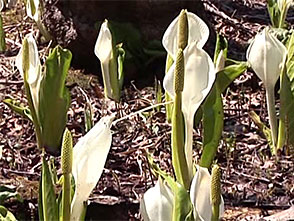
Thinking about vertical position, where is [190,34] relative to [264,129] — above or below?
above

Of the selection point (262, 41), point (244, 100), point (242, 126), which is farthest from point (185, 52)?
point (244, 100)

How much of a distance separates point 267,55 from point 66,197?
88 centimetres

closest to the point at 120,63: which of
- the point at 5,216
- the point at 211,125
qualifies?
the point at 211,125

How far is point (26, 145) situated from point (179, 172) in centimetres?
86

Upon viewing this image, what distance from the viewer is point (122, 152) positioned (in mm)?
2414

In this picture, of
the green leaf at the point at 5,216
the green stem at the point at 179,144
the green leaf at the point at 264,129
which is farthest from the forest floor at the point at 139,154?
the green stem at the point at 179,144

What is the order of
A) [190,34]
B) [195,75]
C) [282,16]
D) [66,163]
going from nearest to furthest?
[66,163] → [195,75] → [190,34] → [282,16]

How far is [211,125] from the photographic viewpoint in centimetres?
197

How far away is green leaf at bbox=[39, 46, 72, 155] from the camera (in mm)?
2279

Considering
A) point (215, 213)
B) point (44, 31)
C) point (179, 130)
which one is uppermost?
Result: point (44, 31)

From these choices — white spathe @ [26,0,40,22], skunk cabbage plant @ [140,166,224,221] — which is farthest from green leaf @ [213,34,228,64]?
white spathe @ [26,0,40,22]

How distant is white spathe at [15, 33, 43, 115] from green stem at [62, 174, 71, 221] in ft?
2.53

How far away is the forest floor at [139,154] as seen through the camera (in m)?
2.05

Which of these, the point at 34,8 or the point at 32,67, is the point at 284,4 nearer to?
the point at 34,8
